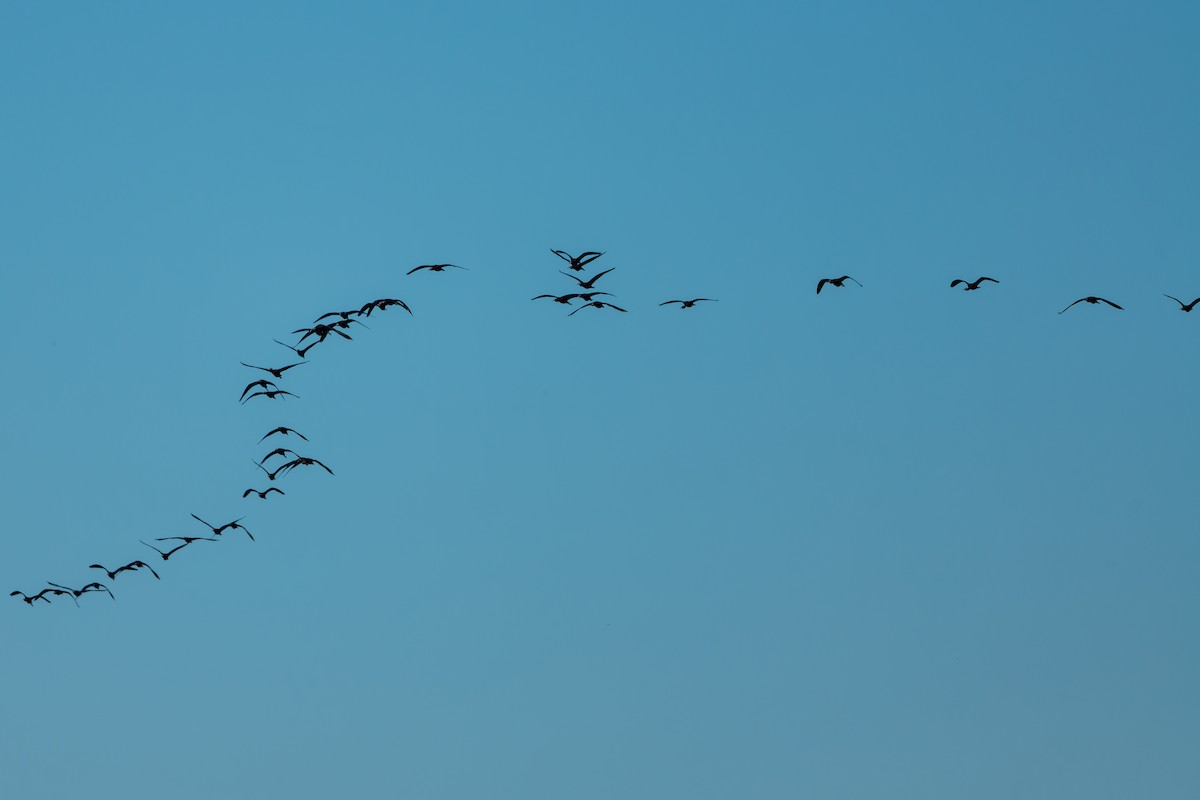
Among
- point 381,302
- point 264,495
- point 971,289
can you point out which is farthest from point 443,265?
point 971,289

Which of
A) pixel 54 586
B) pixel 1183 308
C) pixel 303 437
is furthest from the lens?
pixel 54 586

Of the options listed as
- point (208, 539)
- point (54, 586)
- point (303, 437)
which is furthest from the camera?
point (54, 586)

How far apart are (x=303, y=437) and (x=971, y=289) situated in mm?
28576

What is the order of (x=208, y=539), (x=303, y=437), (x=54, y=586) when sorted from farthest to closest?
(x=54, y=586) → (x=208, y=539) → (x=303, y=437)

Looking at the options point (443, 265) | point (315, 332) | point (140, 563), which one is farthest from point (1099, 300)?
point (140, 563)

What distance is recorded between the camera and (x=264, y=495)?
81125 mm

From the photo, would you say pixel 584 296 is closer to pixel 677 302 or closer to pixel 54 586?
pixel 677 302

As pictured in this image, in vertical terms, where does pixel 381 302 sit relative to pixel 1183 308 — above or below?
above

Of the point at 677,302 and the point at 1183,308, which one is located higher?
the point at 677,302

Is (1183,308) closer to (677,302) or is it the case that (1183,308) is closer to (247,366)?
(677,302)

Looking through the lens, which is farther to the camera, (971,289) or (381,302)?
(971,289)

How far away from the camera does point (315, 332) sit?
75500 millimetres

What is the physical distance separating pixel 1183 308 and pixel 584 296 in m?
23.6

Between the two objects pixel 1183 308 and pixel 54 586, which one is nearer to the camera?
pixel 1183 308
